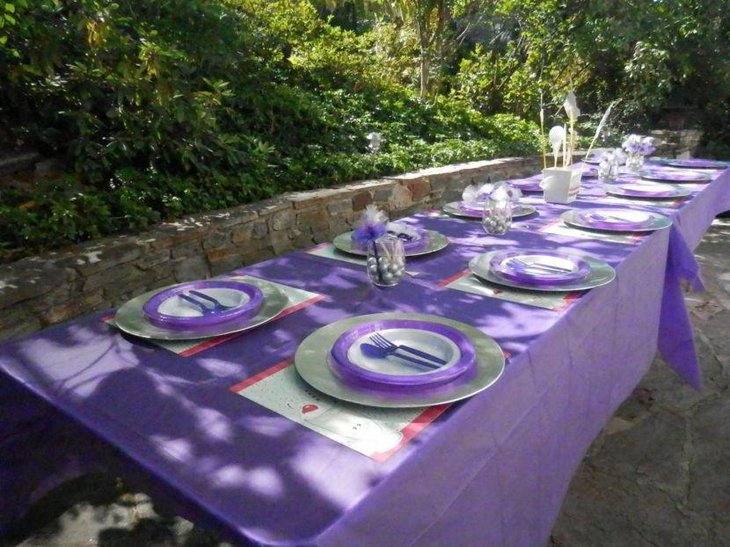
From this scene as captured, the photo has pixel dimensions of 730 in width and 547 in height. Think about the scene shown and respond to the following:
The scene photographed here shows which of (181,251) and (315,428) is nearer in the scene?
(315,428)

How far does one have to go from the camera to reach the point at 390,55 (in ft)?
24.8

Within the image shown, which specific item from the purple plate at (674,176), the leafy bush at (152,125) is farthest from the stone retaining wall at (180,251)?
the purple plate at (674,176)

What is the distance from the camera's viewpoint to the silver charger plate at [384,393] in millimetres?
803

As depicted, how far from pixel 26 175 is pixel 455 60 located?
7.36m

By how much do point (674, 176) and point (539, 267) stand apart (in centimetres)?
184

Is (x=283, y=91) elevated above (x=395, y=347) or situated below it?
above

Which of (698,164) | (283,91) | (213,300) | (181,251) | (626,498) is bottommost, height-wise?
(626,498)

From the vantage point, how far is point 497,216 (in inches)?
70.2

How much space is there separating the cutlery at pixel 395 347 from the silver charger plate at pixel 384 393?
63 mm

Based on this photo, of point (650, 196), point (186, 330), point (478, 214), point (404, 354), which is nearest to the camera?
point (404, 354)

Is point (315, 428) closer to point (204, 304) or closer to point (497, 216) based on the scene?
point (204, 304)

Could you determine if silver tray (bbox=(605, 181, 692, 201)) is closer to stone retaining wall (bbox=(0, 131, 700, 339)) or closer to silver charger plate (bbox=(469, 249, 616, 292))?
silver charger plate (bbox=(469, 249, 616, 292))

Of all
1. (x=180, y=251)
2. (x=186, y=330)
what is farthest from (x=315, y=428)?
(x=180, y=251)

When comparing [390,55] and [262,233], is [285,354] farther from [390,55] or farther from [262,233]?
[390,55]
